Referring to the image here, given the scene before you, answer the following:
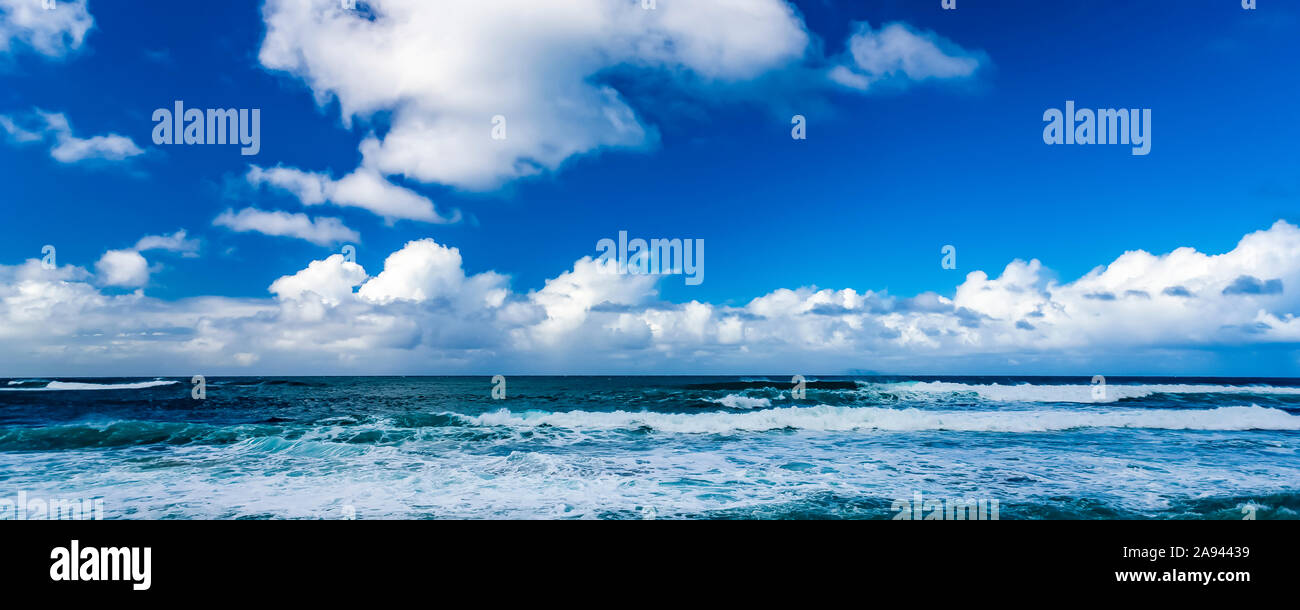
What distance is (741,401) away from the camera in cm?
2805

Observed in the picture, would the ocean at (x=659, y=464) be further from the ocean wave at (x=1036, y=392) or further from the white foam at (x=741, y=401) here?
the ocean wave at (x=1036, y=392)

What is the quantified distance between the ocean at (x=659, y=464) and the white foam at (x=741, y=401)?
227 inches

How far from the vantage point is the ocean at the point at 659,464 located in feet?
28.4

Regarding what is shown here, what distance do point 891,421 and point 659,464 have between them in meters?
10.6

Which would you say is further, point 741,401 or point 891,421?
point 741,401

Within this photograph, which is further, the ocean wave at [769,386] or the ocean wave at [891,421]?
the ocean wave at [769,386]

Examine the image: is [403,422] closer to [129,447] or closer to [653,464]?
[129,447]

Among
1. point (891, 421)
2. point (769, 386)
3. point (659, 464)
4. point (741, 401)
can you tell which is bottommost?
point (769, 386)
